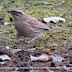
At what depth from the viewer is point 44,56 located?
430 cm

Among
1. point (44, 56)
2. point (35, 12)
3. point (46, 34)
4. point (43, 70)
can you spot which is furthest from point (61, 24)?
point (43, 70)

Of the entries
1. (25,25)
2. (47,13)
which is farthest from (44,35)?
(47,13)

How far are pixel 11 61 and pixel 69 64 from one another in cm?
117

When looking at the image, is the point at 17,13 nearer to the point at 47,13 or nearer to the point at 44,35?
the point at 44,35

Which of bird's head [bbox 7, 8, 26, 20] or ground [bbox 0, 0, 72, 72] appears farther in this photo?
bird's head [bbox 7, 8, 26, 20]

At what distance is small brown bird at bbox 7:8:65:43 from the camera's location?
18.4 feet

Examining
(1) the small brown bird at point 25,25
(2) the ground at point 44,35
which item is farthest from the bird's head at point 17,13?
(2) the ground at point 44,35

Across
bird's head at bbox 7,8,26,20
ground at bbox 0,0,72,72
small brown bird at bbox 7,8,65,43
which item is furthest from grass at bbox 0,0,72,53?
bird's head at bbox 7,8,26,20

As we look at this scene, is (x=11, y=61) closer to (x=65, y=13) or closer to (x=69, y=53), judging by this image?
(x=69, y=53)

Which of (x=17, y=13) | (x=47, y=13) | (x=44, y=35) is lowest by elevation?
(x=44, y=35)

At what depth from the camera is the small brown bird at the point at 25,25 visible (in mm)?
5594

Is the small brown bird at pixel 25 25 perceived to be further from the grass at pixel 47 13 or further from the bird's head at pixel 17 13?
the grass at pixel 47 13

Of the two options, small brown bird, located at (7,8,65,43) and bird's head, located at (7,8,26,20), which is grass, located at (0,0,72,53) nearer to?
small brown bird, located at (7,8,65,43)

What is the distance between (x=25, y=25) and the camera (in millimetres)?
5629
